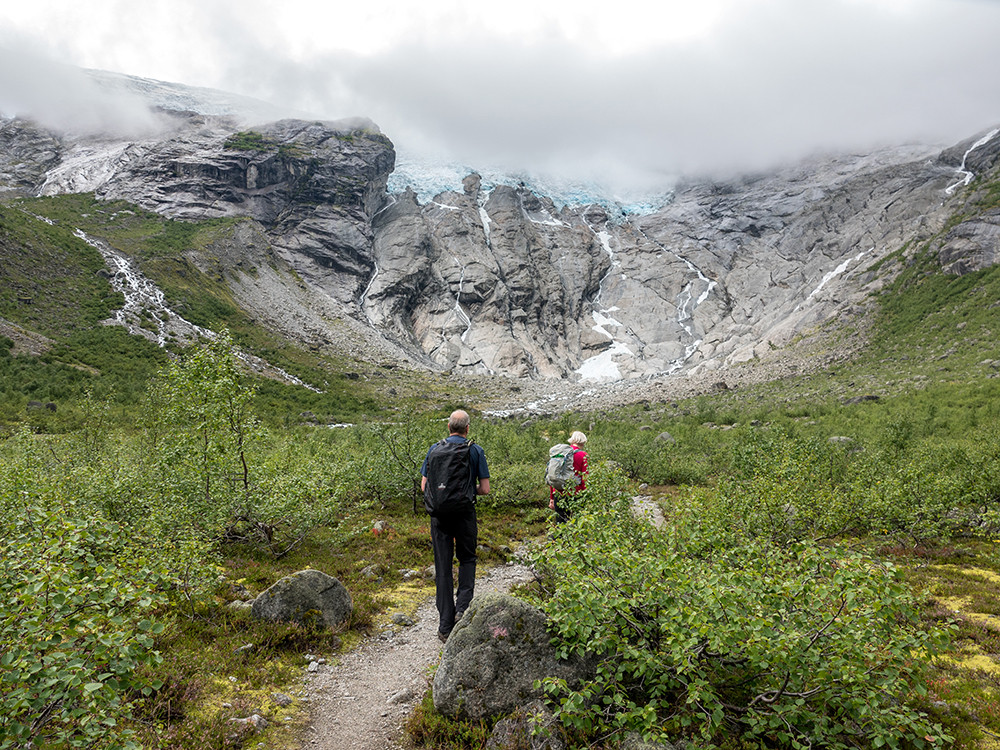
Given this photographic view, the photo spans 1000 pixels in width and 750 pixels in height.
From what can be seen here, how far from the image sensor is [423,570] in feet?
33.9

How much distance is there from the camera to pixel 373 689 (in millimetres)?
5949

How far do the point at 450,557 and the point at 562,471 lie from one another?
3.36 meters

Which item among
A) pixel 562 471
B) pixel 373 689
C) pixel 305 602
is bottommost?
pixel 373 689

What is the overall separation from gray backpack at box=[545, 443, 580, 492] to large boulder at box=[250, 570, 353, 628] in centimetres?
426

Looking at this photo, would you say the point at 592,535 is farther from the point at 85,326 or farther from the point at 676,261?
the point at 676,261

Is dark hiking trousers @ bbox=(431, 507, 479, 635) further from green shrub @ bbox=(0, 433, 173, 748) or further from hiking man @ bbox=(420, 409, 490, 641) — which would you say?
green shrub @ bbox=(0, 433, 173, 748)

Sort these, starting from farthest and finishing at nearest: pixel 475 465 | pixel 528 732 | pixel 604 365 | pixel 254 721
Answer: pixel 604 365 < pixel 475 465 < pixel 254 721 < pixel 528 732

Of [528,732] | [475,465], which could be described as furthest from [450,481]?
[528,732]

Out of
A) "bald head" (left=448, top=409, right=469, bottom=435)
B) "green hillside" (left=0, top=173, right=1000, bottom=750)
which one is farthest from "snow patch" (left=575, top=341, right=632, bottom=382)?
"bald head" (left=448, top=409, right=469, bottom=435)

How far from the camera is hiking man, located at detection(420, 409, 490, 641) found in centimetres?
666

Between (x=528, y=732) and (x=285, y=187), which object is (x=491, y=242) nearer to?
(x=285, y=187)

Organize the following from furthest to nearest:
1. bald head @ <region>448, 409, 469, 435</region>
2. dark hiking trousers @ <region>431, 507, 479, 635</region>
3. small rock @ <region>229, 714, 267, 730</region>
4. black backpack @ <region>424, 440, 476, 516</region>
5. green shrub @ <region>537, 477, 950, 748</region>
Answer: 1. bald head @ <region>448, 409, 469, 435</region>
2. dark hiking trousers @ <region>431, 507, 479, 635</region>
3. black backpack @ <region>424, 440, 476, 516</region>
4. small rock @ <region>229, 714, 267, 730</region>
5. green shrub @ <region>537, 477, 950, 748</region>

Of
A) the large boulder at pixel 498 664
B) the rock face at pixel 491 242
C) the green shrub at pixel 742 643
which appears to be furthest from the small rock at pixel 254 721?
the rock face at pixel 491 242

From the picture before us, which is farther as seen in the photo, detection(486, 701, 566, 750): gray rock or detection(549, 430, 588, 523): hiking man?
detection(549, 430, 588, 523): hiking man
